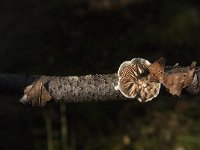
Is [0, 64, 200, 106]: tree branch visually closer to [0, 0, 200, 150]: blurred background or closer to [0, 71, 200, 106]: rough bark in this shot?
[0, 71, 200, 106]: rough bark

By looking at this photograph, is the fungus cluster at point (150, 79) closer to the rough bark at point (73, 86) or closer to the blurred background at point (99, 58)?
the rough bark at point (73, 86)

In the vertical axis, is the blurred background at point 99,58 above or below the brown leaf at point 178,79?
above

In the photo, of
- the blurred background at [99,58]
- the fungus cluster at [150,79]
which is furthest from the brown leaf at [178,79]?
the blurred background at [99,58]

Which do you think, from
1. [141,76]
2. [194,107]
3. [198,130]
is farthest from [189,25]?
[141,76]

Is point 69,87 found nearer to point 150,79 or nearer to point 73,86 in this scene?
point 73,86

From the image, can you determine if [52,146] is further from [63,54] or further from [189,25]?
[189,25]

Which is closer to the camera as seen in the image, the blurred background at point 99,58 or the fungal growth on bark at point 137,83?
the fungal growth on bark at point 137,83
